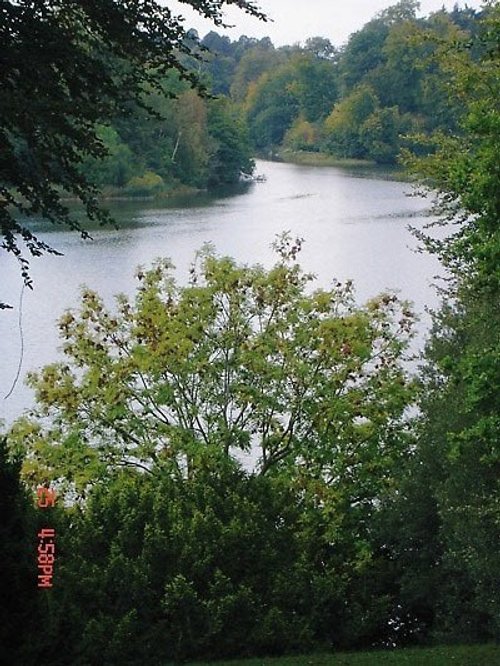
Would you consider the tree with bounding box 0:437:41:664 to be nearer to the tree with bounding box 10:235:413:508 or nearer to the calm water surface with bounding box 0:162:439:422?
the tree with bounding box 10:235:413:508

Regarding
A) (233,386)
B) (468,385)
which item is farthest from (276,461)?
(468,385)

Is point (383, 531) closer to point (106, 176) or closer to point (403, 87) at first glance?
point (106, 176)

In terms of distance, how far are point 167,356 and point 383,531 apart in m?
4.27

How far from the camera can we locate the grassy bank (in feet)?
33.8

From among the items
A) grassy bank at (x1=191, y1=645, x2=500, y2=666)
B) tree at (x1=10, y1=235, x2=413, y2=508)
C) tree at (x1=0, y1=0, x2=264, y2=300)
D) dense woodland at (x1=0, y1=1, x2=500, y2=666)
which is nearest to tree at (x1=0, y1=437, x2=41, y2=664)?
dense woodland at (x1=0, y1=1, x2=500, y2=666)

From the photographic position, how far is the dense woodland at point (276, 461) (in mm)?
10469

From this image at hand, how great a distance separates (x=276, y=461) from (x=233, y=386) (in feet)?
4.19

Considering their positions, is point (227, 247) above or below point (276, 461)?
above

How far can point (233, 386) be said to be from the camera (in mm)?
15914

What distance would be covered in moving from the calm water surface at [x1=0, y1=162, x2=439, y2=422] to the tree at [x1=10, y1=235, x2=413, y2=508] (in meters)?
3.15
